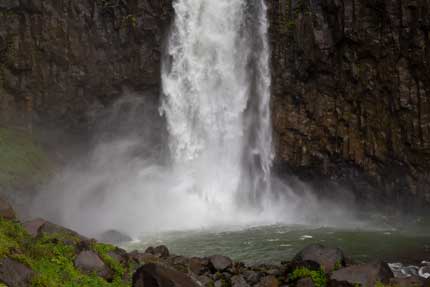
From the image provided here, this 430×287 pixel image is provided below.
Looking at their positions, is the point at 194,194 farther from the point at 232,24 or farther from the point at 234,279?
the point at 234,279

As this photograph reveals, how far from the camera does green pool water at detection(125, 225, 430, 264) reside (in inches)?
741

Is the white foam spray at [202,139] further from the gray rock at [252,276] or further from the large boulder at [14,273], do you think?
the large boulder at [14,273]

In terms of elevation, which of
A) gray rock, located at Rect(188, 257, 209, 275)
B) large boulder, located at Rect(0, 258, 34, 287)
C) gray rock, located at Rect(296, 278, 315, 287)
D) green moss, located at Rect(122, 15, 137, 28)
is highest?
green moss, located at Rect(122, 15, 137, 28)

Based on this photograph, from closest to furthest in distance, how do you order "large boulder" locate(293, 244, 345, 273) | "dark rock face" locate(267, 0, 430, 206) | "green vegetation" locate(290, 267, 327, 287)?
"green vegetation" locate(290, 267, 327, 287) < "large boulder" locate(293, 244, 345, 273) < "dark rock face" locate(267, 0, 430, 206)

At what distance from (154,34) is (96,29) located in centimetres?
416

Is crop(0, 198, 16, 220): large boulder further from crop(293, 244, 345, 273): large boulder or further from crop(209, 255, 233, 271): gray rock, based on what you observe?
crop(293, 244, 345, 273): large boulder

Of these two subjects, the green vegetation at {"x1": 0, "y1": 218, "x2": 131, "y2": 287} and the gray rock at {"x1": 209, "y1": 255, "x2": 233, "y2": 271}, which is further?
the gray rock at {"x1": 209, "y1": 255, "x2": 233, "y2": 271}

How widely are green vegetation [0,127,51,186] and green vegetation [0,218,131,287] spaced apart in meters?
14.1

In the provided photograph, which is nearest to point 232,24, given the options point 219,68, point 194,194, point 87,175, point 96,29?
point 219,68

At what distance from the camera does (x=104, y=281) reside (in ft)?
42.2

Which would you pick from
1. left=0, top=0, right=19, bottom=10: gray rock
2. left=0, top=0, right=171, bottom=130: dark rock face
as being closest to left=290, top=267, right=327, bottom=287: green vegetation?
left=0, top=0, right=171, bottom=130: dark rock face

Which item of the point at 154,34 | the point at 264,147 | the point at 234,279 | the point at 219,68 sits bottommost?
the point at 234,279

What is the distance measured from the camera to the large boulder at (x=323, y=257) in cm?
1438

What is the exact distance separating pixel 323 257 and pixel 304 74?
17159mm
